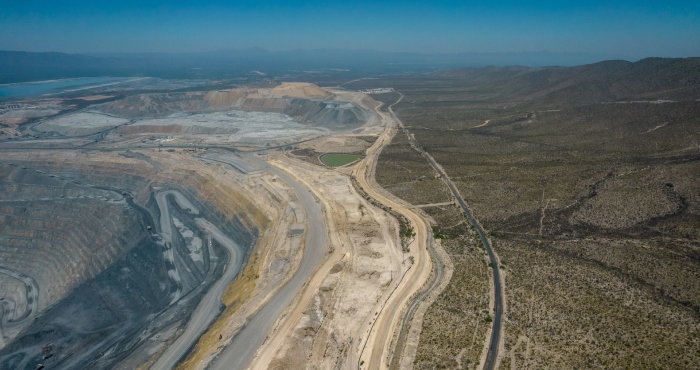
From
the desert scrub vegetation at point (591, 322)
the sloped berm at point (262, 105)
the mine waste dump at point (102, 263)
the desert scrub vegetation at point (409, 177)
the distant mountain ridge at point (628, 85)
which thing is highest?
Result: the distant mountain ridge at point (628, 85)

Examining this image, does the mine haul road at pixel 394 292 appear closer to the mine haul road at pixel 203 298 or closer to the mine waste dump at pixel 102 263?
the mine haul road at pixel 203 298

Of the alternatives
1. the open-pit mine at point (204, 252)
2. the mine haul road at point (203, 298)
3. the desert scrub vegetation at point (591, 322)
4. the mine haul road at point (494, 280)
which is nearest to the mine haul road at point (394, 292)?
the open-pit mine at point (204, 252)

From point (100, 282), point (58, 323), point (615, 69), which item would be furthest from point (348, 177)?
point (615, 69)

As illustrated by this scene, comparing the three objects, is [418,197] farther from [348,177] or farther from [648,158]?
[648,158]

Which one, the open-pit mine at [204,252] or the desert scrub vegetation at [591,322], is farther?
the open-pit mine at [204,252]

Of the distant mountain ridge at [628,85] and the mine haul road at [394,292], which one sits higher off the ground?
the distant mountain ridge at [628,85]

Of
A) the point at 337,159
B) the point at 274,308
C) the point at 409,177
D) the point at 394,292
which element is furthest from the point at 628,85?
the point at 274,308

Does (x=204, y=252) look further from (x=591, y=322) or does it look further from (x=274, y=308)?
(x=591, y=322)

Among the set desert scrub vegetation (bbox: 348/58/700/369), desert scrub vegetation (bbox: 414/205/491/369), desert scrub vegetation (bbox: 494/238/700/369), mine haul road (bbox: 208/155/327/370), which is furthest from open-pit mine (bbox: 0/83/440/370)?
desert scrub vegetation (bbox: 494/238/700/369)
